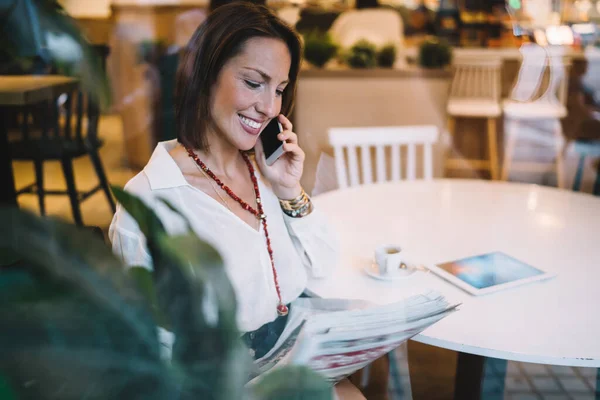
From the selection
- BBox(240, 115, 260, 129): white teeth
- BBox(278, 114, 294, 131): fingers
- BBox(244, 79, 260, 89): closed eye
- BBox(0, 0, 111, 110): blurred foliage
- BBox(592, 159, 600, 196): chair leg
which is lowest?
BBox(592, 159, 600, 196): chair leg

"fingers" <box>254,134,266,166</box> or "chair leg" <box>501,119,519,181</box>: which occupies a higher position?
"fingers" <box>254,134,266,166</box>

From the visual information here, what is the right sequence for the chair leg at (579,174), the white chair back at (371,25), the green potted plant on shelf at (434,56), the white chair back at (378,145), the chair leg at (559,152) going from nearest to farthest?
1. the white chair back at (378,145)
2. the green potted plant on shelf at (434,56)
3. the chair leg at (579,174)
4. the chair leg at (559,152)
5. the white chair back at (371,25)

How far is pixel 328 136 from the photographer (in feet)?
7.16

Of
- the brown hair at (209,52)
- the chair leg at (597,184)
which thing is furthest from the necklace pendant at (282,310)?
the chair leg at (597,184)

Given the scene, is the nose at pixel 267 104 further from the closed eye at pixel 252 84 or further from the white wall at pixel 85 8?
the white wall at pixel 85 8

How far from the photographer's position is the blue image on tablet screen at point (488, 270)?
1.17 metres

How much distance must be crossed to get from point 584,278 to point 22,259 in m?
1.19

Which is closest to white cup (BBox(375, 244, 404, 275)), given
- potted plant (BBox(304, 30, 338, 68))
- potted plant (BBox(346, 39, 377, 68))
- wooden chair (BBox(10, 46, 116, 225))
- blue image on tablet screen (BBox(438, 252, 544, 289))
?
blue image on tablet screen (BBox(438, 252, 544, 289))

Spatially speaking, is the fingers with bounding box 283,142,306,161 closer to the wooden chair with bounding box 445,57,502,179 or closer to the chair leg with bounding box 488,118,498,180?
the wooden chair with bounding box 445,57,502,179

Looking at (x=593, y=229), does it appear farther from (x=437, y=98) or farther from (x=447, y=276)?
(x=437, y=98)

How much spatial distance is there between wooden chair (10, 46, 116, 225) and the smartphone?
1.15 feet

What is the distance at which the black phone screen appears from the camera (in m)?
1.16

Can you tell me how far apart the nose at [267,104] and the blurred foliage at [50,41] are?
0.34m

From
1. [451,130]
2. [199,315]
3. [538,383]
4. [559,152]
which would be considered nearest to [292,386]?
[199,315]
